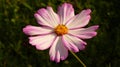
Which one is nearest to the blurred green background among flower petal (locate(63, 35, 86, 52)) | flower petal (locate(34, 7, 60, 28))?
flower petal (locate(34, 7, 60, 28))

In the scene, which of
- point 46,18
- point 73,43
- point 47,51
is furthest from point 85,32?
point 47,51

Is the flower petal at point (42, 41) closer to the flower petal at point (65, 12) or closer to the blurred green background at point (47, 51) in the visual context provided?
the flower petal at point (65, 12)

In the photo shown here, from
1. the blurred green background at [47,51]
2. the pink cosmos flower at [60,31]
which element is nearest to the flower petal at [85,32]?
the pink cosmos flower at [60,31]

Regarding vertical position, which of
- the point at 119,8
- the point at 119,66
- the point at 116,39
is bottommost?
the point at 119,66

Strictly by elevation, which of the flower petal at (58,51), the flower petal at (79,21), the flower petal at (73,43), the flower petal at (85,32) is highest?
the flower petal at (79,21)

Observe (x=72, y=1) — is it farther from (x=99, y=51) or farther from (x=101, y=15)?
(x=99, y=51)

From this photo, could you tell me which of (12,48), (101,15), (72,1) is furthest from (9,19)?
(101,15)
